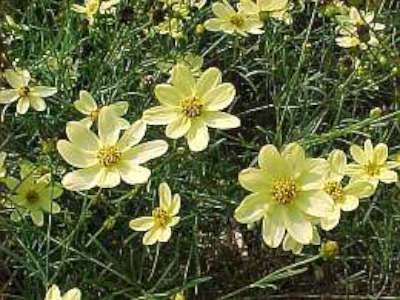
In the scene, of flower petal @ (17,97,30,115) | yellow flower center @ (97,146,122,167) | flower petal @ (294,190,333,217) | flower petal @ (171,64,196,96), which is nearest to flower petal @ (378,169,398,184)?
flower petal @ (294,190,333,217)

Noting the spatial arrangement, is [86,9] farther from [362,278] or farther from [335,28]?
[362,278]

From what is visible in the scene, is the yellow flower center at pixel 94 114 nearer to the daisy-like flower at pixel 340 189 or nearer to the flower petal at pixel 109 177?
the flower petal at pixel 109 177

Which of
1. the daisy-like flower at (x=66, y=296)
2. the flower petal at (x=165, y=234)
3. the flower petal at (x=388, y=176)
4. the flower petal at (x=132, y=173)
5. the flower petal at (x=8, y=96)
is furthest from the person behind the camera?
the flower petal at (x=8, y=96)

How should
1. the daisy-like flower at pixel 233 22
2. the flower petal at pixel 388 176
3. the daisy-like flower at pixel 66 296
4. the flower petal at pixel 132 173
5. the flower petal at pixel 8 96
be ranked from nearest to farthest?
the daisy-like flower at pixel 66 296 → the flower petal at pixel 132 173 → the flower petal at pixel 388 176 → the flower petal at pixel 8 96 → the daisy-like flower at pixel 233 22

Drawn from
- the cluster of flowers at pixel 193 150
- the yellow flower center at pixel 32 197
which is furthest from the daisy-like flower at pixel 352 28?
the yellow flower center at pixel 32 197

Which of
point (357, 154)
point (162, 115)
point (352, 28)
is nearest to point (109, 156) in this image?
point (162, 115)

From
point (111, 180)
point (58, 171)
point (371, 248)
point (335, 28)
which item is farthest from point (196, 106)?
point (335, 28)
